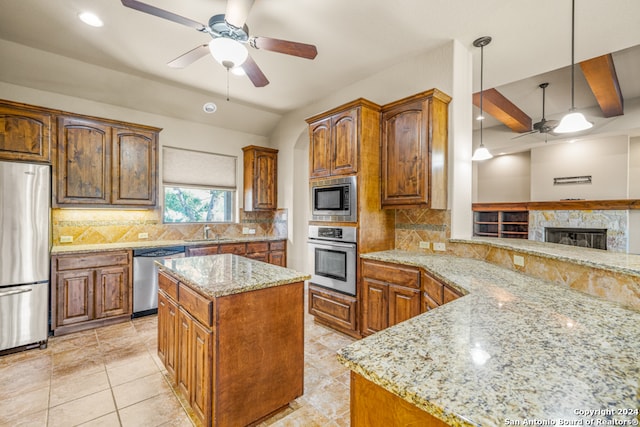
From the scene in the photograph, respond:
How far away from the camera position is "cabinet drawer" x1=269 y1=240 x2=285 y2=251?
490cm

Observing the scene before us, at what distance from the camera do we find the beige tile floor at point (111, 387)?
1.88 m

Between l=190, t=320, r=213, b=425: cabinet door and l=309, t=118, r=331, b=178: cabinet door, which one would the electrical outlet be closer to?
l=309, t=118, r=331, b=178: cabinet door

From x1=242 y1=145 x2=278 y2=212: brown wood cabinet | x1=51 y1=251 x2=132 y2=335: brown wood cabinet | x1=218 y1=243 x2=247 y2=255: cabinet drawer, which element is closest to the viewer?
x1=51 y1=251 x2=132 y2=335: brown wood cabinet

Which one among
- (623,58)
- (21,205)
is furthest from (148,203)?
(623,58)

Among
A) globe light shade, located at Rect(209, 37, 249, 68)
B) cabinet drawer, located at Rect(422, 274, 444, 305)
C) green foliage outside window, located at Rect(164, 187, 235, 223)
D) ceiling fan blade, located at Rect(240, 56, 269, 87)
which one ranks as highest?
ceiling fan blade, located at Rect(240, 56, 269, 87)

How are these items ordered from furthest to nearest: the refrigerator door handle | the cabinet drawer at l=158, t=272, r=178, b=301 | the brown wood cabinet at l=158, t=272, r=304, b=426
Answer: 1. the refrigerator door handle
2. the cabinet drawer at l=158, t=272, r=178, b=301
3. the brown wood cabinet at l=158, t=272, r=304, b=426

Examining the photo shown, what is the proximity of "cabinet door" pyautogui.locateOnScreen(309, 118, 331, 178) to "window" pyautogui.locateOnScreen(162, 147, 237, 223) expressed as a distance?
2238 mm

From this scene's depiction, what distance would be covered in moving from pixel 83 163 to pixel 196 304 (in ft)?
9.66

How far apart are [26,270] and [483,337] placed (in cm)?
389

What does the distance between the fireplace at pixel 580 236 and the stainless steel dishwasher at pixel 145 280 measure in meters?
7.43

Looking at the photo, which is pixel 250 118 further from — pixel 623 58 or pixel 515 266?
pixel 623 58

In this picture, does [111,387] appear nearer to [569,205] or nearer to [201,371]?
[201,371]

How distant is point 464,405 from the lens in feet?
2.00

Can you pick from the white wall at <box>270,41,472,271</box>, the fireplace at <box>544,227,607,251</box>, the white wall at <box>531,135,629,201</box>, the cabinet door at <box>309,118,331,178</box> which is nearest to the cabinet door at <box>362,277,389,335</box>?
the white wall at <box>270,41,472,271</box>
